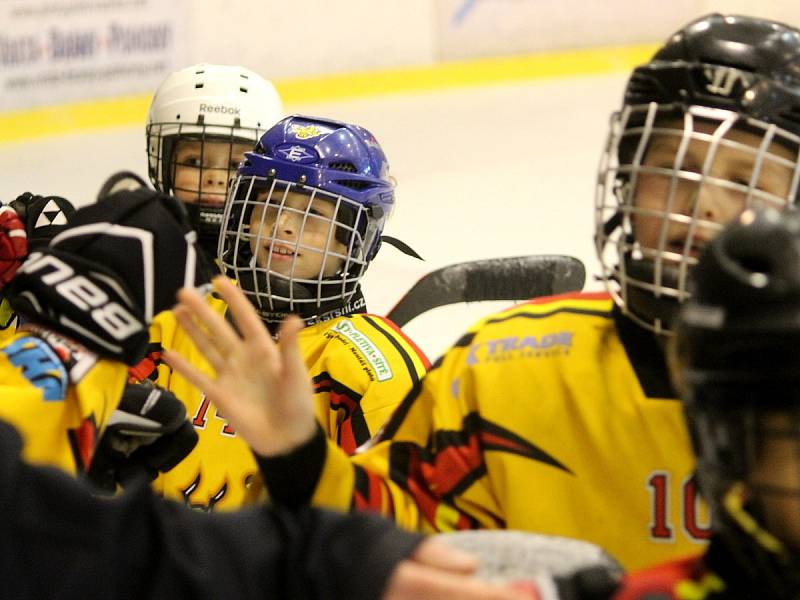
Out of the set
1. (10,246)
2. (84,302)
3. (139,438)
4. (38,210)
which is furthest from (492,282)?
(84,302)

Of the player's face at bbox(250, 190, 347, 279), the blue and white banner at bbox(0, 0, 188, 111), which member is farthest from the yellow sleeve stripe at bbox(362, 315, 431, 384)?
the blue and white banner at bbox(0, 0, 188, 111)

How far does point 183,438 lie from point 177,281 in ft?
1.02

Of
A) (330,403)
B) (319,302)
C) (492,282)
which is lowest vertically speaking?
(492,282)

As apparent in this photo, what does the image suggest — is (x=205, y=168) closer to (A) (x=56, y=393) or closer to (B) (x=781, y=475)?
(A) (x=56, y=393)

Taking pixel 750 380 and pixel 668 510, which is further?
pixel 668 510

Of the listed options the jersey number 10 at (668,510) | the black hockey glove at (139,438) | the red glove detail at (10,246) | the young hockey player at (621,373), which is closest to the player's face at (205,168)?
the red glove detail at (10,246)

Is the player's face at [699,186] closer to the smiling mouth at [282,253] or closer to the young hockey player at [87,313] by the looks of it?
the young hockey player at [87,313]

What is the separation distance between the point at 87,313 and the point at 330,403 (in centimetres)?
85

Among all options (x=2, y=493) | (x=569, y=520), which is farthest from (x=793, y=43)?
(x=2, y=493)

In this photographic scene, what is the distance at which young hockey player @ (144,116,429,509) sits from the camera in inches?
79.1

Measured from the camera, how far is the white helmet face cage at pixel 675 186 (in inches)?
49.0

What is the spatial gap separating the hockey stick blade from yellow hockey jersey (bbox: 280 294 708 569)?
1.35 meters

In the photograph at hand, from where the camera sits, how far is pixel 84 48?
14.2 ft

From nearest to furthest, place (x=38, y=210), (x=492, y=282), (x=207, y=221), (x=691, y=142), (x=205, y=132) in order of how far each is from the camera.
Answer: (x=691, y=142), (x=38, y=210), (x=207, y=221), (x=205, y=132), (x=492, y=282)
